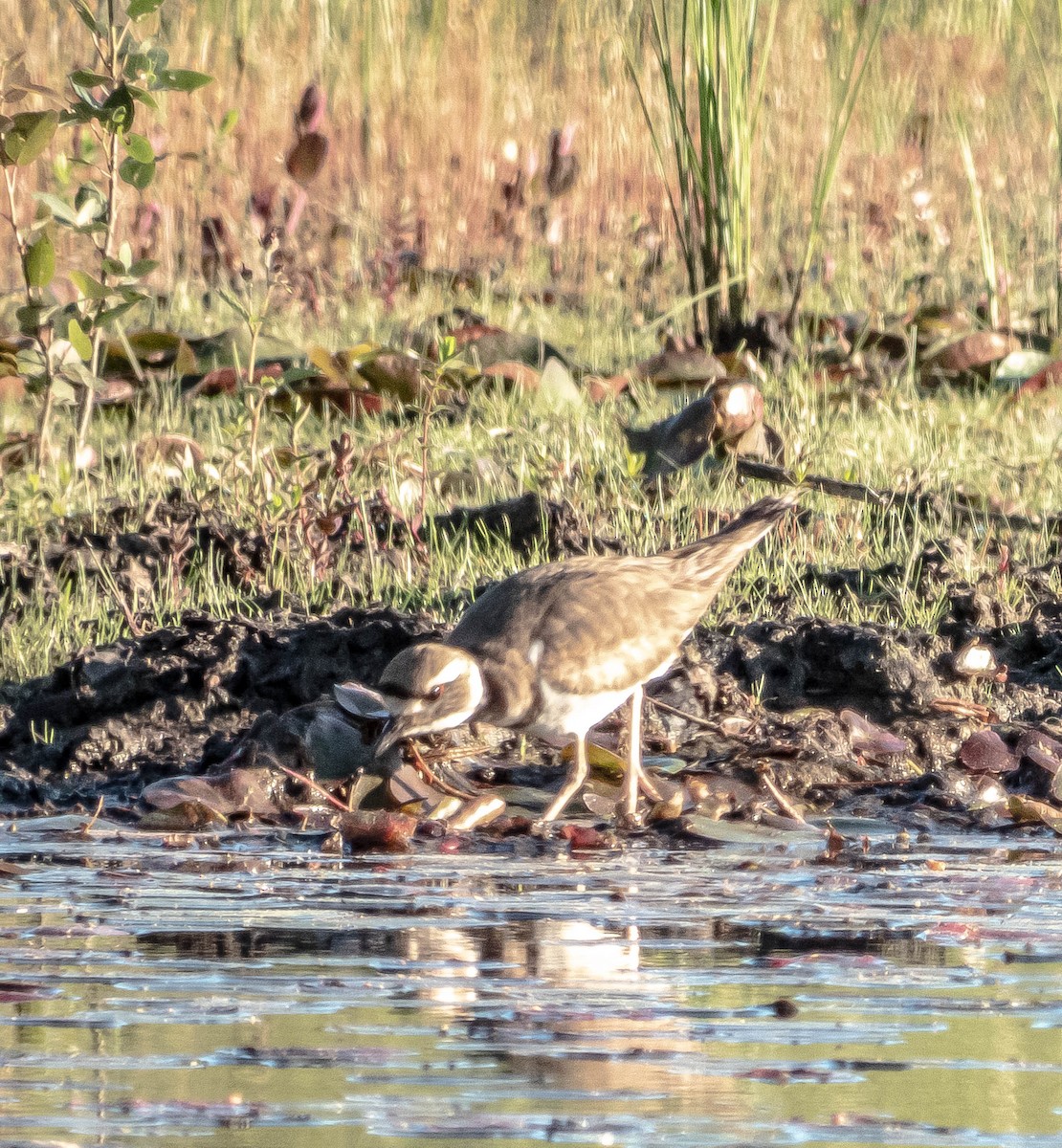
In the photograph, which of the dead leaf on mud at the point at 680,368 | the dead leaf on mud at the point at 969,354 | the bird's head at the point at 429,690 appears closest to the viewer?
the bird's head at the point at 429,690

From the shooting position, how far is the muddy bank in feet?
18.2

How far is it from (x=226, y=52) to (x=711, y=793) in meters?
9.42

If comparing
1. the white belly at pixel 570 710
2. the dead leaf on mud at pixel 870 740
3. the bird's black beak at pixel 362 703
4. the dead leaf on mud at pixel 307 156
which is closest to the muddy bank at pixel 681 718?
the dead leaf on mud at pixel 870 740

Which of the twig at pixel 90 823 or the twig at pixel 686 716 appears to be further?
the twig at pixel 686 716

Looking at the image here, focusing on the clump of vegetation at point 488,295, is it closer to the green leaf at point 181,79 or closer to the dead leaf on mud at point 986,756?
the green leaf at point 181,79

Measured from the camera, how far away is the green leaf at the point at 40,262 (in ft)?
24.1

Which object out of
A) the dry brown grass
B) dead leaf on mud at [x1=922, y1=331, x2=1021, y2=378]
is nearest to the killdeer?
dead leaf on mud at [x1=922, y1=331, x2=1021, y2=378]

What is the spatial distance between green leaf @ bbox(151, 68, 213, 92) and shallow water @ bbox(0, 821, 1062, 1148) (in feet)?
9.84

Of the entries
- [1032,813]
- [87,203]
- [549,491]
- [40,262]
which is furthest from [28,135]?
[1032,813]

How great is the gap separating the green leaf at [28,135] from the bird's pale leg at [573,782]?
3302mm

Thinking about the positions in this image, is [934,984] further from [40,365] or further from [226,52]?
[226,52]

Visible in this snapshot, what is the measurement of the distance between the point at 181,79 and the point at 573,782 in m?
3.04

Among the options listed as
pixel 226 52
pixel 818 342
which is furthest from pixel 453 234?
pixel 818 342

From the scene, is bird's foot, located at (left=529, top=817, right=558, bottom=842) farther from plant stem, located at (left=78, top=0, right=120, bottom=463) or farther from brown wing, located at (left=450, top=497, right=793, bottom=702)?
plant stem, located at (left=78, top=0, right=120, bottom=463)
